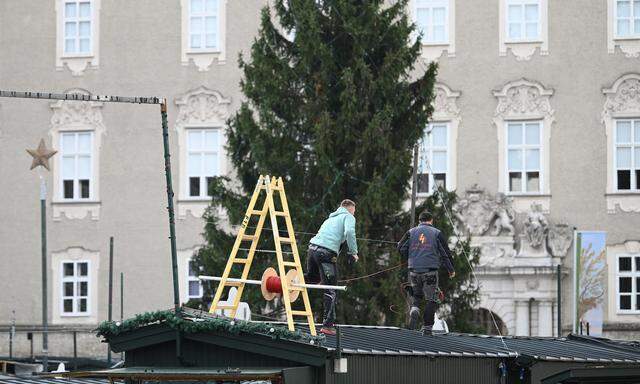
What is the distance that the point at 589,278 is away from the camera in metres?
41.7

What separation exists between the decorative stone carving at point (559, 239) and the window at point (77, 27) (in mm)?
15063

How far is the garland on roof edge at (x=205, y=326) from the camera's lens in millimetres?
16281

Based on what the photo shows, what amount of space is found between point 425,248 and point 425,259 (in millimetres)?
159

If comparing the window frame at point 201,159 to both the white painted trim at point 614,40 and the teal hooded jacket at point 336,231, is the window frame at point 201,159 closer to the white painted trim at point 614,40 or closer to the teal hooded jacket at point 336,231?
the white painted trim at point 614,40

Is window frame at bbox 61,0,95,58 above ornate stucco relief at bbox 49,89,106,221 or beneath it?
above

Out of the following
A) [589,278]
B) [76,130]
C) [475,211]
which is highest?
[76,130]

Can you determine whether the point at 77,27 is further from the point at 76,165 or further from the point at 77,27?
the point at 76,165

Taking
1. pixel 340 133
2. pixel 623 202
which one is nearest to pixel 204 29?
pixel 623 202

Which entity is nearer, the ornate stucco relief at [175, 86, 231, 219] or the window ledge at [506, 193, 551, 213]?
the window ledge at [506, 193, 551, 213]

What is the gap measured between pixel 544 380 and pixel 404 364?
286cm

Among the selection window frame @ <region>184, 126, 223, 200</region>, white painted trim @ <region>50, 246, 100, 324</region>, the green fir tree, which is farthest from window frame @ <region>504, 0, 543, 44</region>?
white painted trim @ <region>50, 246, 100, 324</region>

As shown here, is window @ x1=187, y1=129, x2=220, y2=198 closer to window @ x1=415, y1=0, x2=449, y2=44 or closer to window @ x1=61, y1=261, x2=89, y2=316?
window @ x1=61, y1=261, x2=89, y2=316

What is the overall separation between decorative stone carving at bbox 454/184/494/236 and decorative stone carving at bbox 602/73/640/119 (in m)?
4.20

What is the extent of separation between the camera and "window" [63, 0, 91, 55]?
49656 mm
